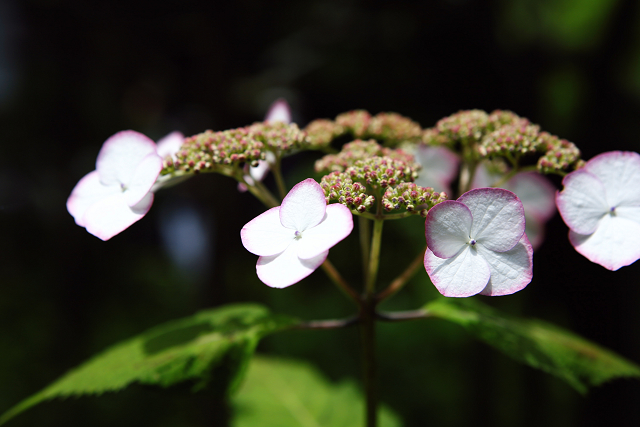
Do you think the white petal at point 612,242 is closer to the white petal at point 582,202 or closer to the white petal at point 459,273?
the white petal at point 582,202

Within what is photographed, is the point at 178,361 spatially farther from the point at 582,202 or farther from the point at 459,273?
the point at 582,202

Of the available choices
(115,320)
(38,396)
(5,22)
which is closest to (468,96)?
(38,396)

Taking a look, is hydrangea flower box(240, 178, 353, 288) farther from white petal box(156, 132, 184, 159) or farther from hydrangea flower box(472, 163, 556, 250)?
hydrangea flower box(472, 163, 556, 250)

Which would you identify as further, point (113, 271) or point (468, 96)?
point (113, 271)

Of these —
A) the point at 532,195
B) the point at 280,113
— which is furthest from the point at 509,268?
the point at 280,113

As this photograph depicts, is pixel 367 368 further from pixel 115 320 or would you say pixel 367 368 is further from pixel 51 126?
pixel 51 126

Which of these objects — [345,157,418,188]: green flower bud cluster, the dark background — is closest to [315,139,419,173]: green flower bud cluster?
[345,157,418,188]: green flower bud cluster
